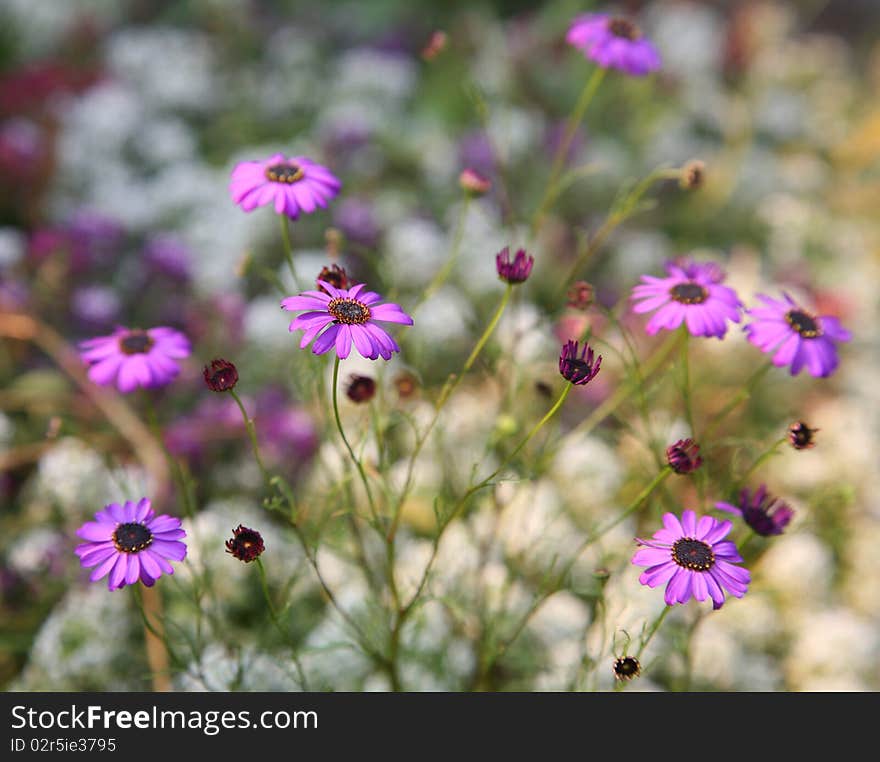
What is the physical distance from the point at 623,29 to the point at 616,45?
2.2 inches

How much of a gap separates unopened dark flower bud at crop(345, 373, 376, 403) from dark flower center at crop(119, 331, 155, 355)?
0.86 feet

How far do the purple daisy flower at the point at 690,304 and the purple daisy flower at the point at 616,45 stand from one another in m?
0.32

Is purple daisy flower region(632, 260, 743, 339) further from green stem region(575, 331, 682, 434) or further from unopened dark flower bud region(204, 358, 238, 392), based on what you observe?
unopened dark flower bud region(204, 358, 238, 392)

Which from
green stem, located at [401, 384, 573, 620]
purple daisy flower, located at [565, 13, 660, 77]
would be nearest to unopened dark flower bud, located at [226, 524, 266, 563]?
green stem, located at [401, 384, 573, 620]

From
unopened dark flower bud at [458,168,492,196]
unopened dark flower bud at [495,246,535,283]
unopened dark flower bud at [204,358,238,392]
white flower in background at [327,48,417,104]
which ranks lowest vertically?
unopened dark flower bud at [204,358,238,392]

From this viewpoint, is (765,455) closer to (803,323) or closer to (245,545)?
(803,323)

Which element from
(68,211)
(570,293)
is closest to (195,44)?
(68,211)

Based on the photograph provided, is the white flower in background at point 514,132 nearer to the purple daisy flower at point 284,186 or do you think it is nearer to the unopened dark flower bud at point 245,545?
the purple daisy flower at point 284,186

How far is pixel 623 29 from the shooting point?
3.93 feet

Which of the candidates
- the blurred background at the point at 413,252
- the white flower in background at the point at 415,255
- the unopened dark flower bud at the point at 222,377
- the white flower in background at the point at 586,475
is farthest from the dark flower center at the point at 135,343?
the white flower in background at the point at 415,255

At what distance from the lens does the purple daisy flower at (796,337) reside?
3.17 feet

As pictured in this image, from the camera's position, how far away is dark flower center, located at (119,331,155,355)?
1.04 meters
